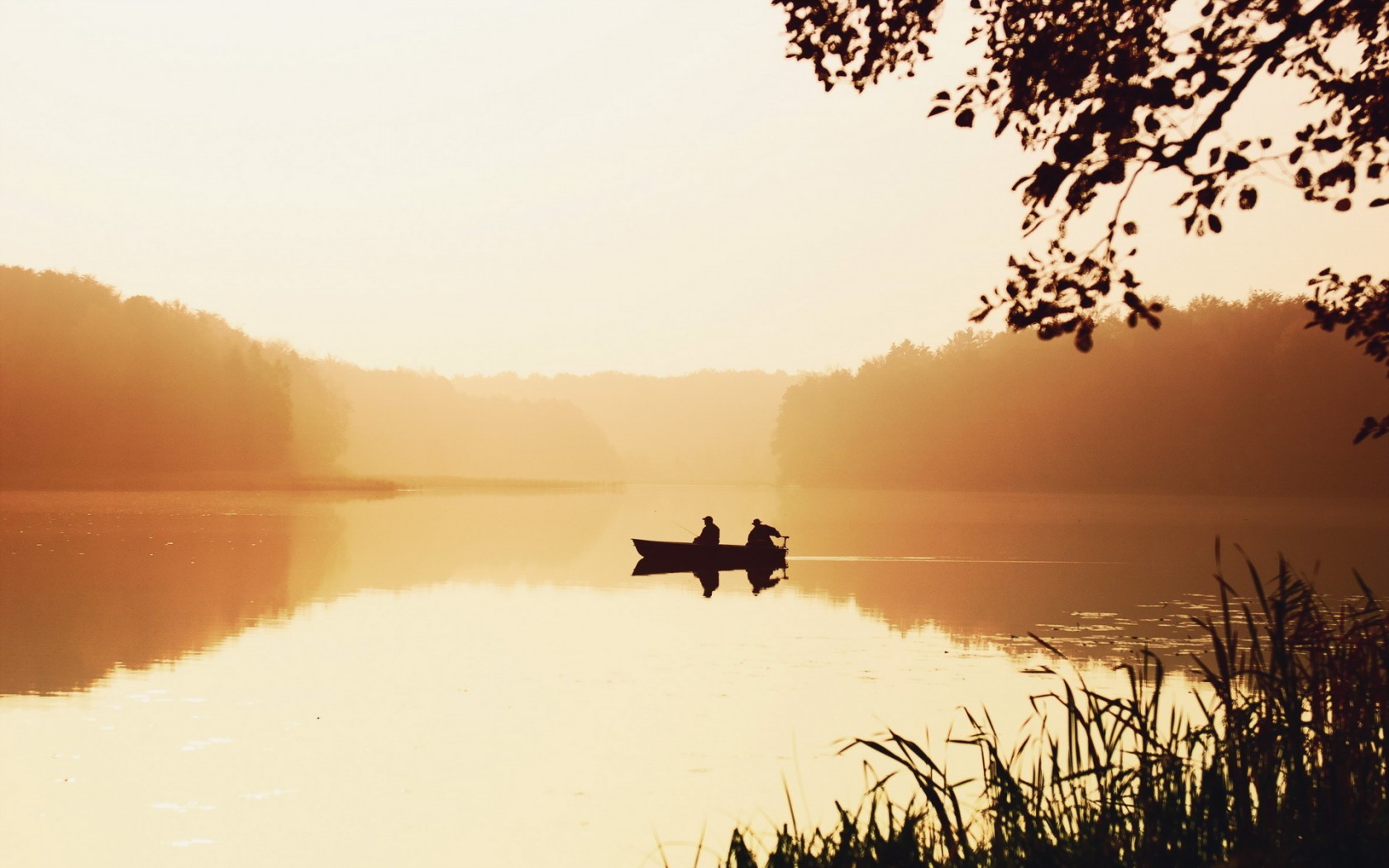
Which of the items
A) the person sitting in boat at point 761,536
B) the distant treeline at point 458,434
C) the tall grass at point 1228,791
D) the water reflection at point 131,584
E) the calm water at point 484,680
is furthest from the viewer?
the distant treeline at point 458,434

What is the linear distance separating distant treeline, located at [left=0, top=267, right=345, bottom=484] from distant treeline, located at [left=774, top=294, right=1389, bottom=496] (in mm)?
47066

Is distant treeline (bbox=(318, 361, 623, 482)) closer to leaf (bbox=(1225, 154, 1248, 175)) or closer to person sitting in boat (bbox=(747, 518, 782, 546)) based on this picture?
person sitting in boat (bbox=(747, 518, 782, 546))

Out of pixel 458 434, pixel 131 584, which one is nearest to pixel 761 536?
pixel 131 584

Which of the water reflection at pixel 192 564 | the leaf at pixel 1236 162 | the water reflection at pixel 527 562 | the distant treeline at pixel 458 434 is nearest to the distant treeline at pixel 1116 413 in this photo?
the water reflection at pixel 527 562

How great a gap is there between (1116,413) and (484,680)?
82.2 m

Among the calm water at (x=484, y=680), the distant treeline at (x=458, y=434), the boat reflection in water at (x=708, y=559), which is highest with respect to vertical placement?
the distant treeline at (x=458, y=434)

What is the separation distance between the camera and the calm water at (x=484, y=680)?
948 centimetres

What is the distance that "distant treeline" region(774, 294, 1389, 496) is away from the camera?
264 ft

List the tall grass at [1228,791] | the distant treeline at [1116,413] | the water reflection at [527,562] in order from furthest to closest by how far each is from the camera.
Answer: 1. the distant treeline at [1116,413]
2. the water reflection at [527,562]
3. the tall grass at [1228,791]

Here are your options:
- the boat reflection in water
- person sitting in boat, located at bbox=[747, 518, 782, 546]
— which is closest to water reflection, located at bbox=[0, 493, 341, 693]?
the boat reflection in water

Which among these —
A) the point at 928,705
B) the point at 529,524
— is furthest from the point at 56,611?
the point at 529,524

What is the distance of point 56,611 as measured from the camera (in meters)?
20.2

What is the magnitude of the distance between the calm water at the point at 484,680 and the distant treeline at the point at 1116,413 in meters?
46.3

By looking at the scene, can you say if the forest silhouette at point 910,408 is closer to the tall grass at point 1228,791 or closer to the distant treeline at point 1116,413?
the distant treeline at point 1116,413
